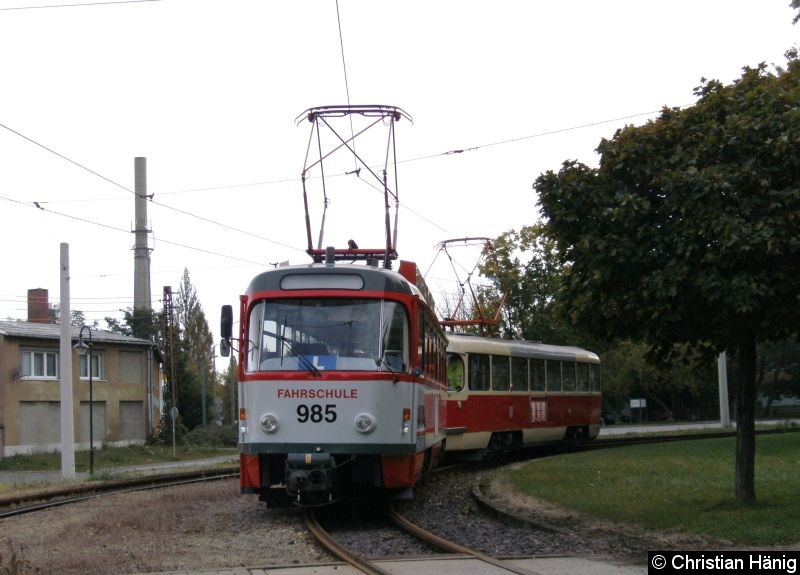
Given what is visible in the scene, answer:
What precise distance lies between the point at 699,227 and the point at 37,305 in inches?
2118

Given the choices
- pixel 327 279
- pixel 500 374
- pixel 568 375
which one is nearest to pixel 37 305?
pixel 568 375

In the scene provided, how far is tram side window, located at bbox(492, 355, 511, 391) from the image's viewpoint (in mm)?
23500

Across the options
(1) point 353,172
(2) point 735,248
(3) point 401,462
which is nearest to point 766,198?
(2) point 735,248

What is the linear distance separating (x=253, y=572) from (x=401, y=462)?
3443 mm

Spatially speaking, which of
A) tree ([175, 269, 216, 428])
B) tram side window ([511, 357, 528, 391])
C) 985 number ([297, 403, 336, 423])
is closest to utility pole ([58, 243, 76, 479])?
tram side window ([511, 357, 528, 391])

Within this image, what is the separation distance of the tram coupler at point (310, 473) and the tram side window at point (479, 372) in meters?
10.6

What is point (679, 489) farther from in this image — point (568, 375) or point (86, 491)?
point (568, 375)

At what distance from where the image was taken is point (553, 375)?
27328mm

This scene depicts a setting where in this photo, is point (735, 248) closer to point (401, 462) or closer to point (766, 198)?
point (766, 198)

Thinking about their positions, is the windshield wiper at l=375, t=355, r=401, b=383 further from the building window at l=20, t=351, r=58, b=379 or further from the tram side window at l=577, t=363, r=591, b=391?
the building window at l=20, t=351, r=58, b=379

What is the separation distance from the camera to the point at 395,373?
12.2 meters

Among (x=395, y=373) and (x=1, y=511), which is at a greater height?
(x=395, y=373)

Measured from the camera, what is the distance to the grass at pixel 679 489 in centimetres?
1062

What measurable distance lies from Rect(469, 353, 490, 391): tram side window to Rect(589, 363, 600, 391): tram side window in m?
8.62
